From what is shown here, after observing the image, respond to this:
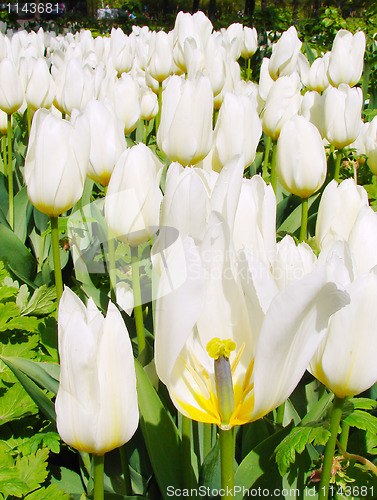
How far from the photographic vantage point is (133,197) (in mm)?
1311

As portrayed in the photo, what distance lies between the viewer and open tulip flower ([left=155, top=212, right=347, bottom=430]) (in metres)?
0.73

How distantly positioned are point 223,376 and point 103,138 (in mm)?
1094

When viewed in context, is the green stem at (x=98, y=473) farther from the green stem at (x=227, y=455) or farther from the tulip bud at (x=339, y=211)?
the tulip bud at (x=339, y=211)

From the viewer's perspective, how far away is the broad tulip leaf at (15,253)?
2246 millimetres

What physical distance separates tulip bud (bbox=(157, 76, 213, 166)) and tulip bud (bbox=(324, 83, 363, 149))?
28.3 inches

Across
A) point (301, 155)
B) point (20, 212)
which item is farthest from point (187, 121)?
point (20, 212)

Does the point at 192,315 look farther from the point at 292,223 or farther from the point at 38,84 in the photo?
the point at 38,84

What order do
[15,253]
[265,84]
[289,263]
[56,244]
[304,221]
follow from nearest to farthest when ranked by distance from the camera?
[289,263]
[56,244]
[304,221]
[15,253]
[265,84]

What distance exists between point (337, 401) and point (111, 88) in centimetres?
195

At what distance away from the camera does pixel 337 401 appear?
0.98 metres

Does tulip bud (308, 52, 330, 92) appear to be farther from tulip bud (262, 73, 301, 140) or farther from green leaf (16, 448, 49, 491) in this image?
green leaf (16, 448, 49, 491)

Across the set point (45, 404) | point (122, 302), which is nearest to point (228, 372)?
point (45, 404)

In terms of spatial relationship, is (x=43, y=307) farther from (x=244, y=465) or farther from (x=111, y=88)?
(x=111, y=88)

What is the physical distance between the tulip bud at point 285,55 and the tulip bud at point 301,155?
128 cm
